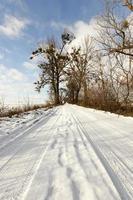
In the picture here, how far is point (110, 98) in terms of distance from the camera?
1895cm

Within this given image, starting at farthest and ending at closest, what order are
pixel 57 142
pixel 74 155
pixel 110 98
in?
pixel 110 98
pixel 57 142
pixel 74 155

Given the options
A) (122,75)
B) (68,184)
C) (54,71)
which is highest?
(54,71)

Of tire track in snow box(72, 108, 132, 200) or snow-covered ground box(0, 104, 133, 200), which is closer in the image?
tire track in snow box(72, 108, 132, 200)

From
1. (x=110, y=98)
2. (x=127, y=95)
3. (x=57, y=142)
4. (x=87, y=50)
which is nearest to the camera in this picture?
(x=57, y=142)

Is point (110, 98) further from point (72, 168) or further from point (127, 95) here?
point (72, 168)

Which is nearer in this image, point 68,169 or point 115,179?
point 115,179

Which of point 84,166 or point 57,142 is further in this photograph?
point 57,142

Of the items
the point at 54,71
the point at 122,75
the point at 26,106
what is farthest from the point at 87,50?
the point at 122,75

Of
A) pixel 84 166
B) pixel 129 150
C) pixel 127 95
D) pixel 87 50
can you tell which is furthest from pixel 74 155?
pixel 87 50

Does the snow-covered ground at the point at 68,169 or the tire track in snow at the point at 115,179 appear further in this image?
the snow-covered ground at the point at 68,169

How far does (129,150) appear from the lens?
5.42m

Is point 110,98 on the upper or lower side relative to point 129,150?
upper

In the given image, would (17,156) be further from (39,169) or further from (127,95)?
(127,95)

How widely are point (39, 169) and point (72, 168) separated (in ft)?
1.89
